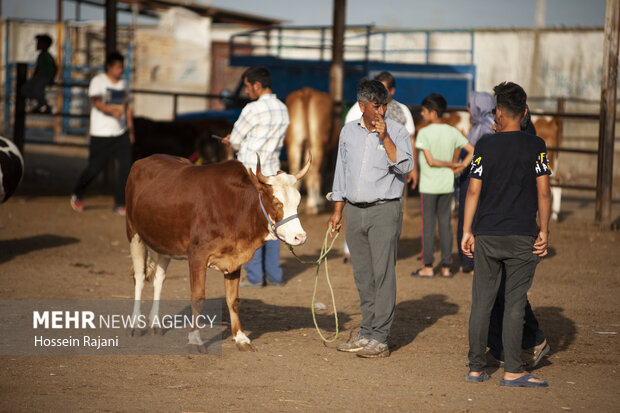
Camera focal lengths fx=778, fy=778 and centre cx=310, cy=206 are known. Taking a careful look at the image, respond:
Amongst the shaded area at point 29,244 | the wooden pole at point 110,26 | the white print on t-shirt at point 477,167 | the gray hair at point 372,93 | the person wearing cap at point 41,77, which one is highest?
the wooden pole at point 110,26

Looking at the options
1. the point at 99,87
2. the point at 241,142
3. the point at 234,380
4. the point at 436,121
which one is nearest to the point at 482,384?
the point at 234,380

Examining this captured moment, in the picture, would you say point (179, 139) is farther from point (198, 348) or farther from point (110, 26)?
point (198, 348)

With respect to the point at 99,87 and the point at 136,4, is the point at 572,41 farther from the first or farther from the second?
the point at 99,87

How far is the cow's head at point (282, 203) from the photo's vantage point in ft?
16.3

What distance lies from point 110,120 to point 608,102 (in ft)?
21.9

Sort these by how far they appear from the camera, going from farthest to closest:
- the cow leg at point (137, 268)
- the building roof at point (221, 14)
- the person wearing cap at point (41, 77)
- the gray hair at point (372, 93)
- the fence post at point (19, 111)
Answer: the building roof at point (221, 14) < the fence post at point (19, 111) < the person wearing cap at point (41, 77) < the cow leg at point (137, 268) < the gray hair at point (372, 93)

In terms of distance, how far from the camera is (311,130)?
472 inches

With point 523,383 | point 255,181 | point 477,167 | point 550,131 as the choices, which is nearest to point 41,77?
point 550,131

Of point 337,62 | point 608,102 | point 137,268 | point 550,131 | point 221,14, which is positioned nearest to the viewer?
point 137,268

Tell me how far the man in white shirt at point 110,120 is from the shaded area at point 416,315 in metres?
5.20

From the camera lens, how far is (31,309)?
20.0ft

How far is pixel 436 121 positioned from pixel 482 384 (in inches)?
142

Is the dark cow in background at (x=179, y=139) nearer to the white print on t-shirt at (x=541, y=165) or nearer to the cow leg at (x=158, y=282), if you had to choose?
the cow leg at (x=158, y=282)

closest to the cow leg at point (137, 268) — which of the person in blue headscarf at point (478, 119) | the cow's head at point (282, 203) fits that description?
the cow's head at point (282, 203)
